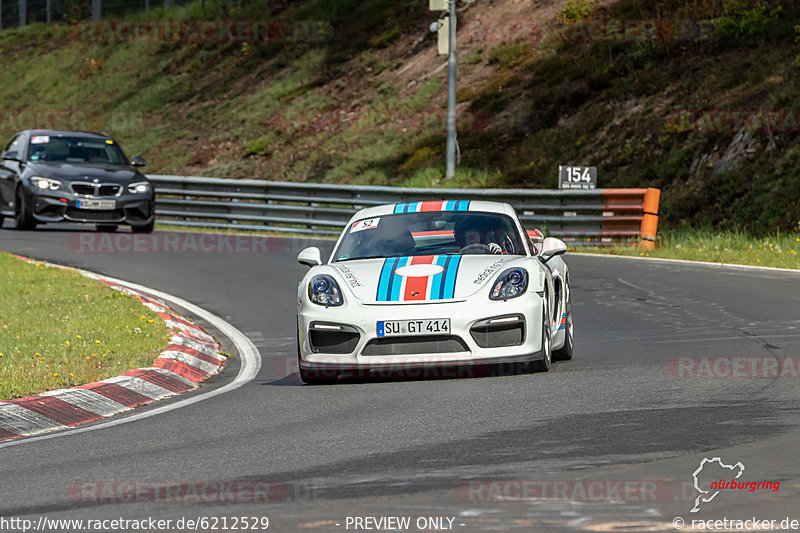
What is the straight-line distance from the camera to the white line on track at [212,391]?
328 inches

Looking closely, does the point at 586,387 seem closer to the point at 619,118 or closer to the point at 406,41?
the point at 619,118

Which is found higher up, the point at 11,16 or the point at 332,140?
the point at 11,16

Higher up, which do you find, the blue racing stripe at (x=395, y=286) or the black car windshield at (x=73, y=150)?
the blue racing stripe at (x=395, y=286)

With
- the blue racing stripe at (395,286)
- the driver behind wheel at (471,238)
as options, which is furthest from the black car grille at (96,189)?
the blue racing stripe at (395,286)

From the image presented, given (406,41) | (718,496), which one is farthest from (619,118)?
(718,496)

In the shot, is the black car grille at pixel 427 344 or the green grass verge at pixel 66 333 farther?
the green grass verge at pixel 66 333

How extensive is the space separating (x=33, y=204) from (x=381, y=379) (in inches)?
610

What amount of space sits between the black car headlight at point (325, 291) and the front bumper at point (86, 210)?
47.2 feet

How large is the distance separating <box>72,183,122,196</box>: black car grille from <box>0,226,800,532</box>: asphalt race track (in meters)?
11.9

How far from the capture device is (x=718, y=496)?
5523mm
